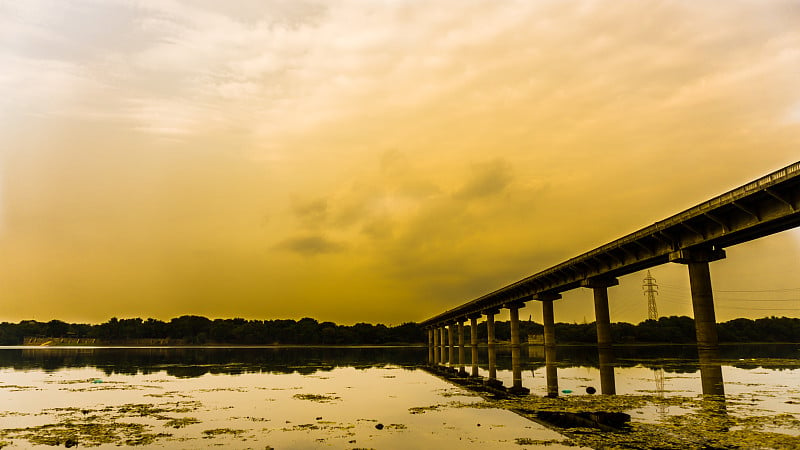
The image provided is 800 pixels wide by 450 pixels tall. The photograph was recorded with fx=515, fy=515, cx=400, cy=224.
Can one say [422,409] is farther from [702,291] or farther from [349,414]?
[702,291]

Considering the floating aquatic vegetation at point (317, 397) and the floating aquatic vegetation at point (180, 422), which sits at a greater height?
the floating aquatic vegetation at point (180, 422)

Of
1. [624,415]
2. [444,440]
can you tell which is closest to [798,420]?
[624,415]

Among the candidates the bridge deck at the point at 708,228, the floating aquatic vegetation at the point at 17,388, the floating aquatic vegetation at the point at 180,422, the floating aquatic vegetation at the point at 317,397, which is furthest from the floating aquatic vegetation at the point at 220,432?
the bridge deck at the point at 708,228

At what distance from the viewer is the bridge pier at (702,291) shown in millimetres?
44688

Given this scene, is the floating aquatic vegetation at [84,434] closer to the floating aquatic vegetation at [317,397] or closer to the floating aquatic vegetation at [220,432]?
the floating aquatic vegetation at [220,432]

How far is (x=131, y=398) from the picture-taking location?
79.2ft

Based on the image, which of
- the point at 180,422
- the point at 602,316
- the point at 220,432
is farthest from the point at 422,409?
the point at 602,316

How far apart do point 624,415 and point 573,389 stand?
897 centimetres

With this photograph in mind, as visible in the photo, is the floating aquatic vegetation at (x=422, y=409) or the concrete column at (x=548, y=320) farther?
the concrete column at (x=548, y=320)

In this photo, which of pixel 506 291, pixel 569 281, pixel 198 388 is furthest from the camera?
pixel 506 291

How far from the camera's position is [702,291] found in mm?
45688

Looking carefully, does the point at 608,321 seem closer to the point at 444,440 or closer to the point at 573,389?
the point at 573,389

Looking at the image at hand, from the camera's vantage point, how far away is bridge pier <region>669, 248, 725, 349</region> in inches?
1759

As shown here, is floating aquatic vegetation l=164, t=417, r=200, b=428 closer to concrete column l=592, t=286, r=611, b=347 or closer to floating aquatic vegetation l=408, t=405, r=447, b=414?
floating aquatic vegetation l=408, t=405, r=447, b=414
